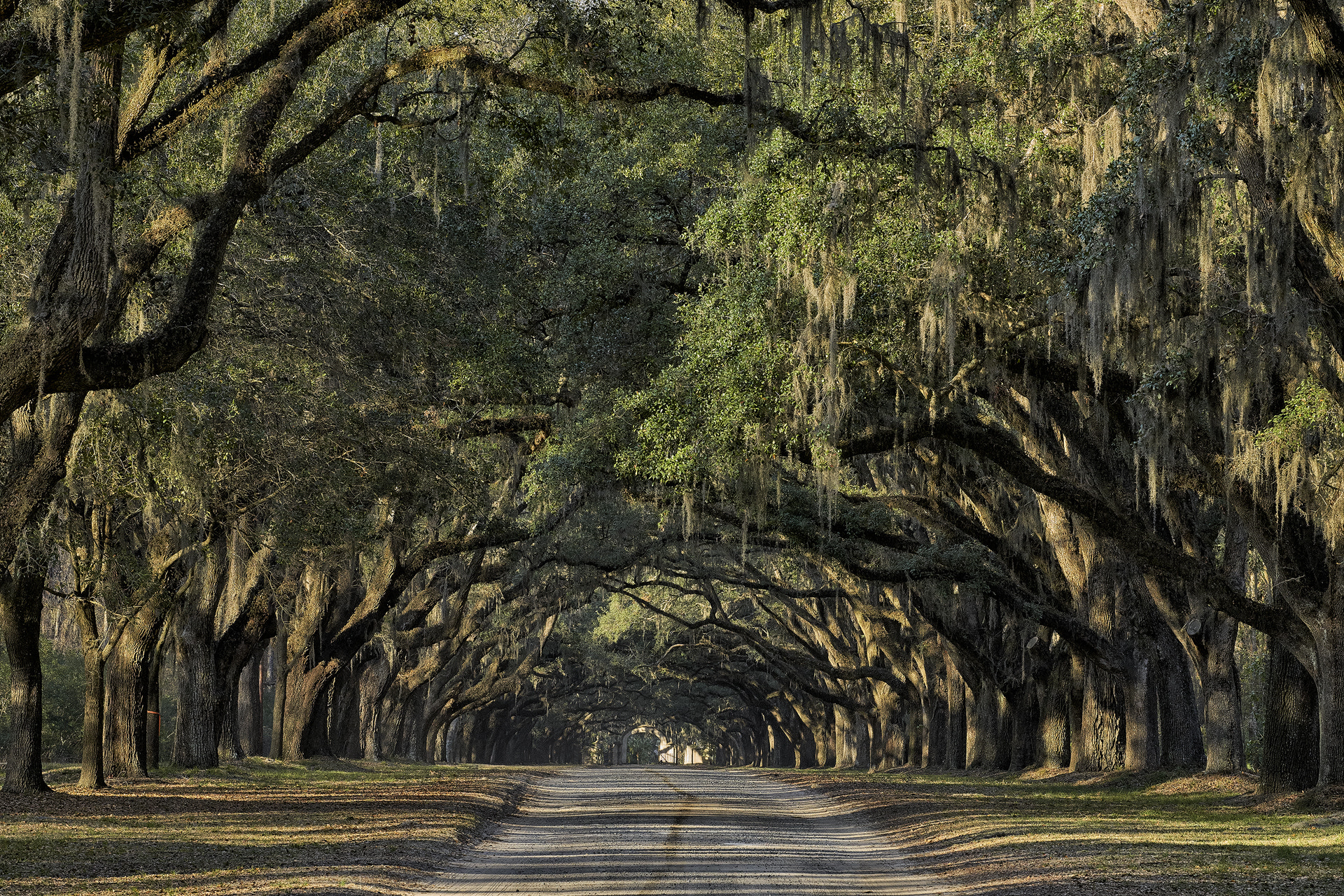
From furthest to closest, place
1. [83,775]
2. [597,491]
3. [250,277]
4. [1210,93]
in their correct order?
[597,491] < [83,775] < [250,277] < [1210,93]

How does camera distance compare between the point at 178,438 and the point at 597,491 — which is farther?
the point at 597,491

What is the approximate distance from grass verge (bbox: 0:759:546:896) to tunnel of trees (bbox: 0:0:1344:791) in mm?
2005

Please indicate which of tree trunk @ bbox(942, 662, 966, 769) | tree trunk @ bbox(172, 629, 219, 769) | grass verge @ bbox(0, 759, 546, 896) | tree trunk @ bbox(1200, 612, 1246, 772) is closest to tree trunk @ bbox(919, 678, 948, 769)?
tree trunk @ bbox(942, 662, 966, 769)

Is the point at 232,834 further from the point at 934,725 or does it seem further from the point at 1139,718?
the point at 934,725

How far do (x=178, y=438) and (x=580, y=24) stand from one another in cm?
680

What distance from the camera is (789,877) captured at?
1134cm

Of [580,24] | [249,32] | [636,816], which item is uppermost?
[249,32]

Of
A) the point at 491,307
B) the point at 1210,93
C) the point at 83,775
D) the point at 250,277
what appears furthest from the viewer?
the point at 83,775

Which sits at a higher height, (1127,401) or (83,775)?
(1127,401)

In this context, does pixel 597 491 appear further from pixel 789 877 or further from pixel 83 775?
pixel 789 877

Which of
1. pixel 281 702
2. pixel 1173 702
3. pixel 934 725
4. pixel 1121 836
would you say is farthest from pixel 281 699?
pixel 1121 836

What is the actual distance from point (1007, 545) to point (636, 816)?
9373 millimetres

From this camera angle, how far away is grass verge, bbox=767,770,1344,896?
35.3ft

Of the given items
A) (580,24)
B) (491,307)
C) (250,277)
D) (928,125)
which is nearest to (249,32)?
(250,277)
